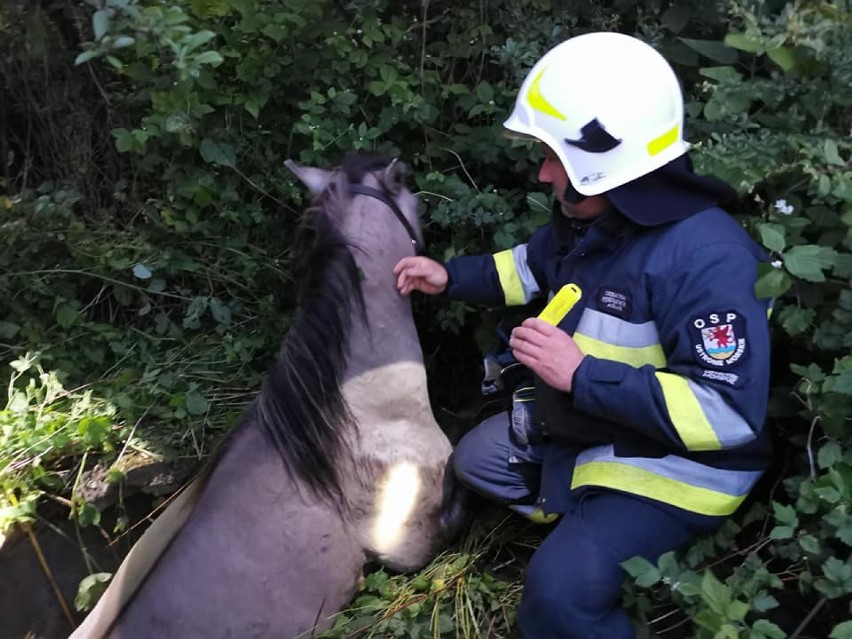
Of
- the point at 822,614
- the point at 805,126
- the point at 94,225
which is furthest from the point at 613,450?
the point at 94,225

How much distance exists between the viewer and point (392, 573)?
2.31 meters

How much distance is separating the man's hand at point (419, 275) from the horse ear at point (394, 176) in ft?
0.69

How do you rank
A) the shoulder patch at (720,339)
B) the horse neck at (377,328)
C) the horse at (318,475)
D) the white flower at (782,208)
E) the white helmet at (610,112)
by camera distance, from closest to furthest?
1. the shoulder patch at (720,339)
2. the white helmet at (610,112)
3. the white flower at (782,208)
4. the horse at (318,475)
5. the horse neck at (377,328)

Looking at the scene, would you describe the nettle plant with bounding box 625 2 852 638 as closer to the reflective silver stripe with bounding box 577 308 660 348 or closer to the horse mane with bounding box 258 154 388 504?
the reflective silver stripe with bounding box 577 308 660 348

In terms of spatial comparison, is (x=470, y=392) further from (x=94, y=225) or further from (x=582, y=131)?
(x=94, y=225)

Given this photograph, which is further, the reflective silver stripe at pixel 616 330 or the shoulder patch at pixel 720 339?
the reflective silver stripe at pixel 616 330

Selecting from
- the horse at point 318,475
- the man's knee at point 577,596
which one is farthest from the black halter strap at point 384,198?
the man's knee at point 577,596

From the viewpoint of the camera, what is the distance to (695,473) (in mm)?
1761

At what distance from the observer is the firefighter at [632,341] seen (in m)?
1.64

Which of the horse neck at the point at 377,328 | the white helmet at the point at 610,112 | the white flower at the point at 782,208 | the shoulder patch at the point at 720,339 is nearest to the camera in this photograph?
the shoulder patch at the point at 720,339

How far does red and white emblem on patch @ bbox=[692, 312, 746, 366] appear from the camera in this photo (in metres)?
1.61

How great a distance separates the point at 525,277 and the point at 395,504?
2.36ft

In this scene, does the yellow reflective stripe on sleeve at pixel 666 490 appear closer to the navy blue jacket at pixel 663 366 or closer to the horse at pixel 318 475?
the navy blue jacket at pixel 663 366

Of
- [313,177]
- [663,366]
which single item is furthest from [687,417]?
[313,177]
